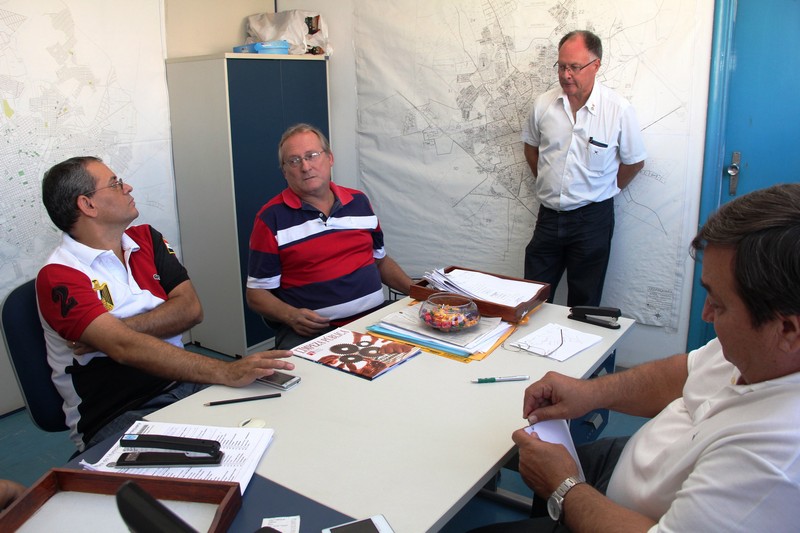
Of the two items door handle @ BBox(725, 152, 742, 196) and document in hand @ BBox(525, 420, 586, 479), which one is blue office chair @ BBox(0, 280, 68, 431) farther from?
door handle @ BBox(725, 152, 742, 196)

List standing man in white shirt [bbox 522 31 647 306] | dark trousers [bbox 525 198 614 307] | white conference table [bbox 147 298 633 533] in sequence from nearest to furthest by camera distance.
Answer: white conference table [bbox 147 298 633 533], standing man in white shirt [bbox 522 31 647 306], dark trousers [bbox 525 198 614 307]

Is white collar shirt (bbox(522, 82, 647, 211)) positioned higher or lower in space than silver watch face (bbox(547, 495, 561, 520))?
higher

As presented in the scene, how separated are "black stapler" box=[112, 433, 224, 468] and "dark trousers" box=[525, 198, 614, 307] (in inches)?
90.8

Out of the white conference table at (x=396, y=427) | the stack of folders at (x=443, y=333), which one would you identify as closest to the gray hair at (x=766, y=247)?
the white conference table at (x=396, y=427)

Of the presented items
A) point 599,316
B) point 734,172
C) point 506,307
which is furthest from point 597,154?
point 506,307

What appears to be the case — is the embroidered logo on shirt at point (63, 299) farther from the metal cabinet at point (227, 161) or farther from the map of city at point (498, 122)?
the map of city at point (498, 122)

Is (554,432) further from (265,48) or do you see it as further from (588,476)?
(265,48)

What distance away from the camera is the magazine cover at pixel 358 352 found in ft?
5.33

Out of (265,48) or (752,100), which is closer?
(752,100)

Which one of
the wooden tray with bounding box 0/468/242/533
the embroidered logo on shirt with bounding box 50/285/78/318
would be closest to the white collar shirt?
the embroidered logo on shirt with bounding box 50/285/78/318

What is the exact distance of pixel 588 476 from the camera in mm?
1503

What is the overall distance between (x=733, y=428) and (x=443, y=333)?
0.95 metres

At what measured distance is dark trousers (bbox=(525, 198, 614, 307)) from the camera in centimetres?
305

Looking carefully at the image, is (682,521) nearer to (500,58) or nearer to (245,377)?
(245,377)
